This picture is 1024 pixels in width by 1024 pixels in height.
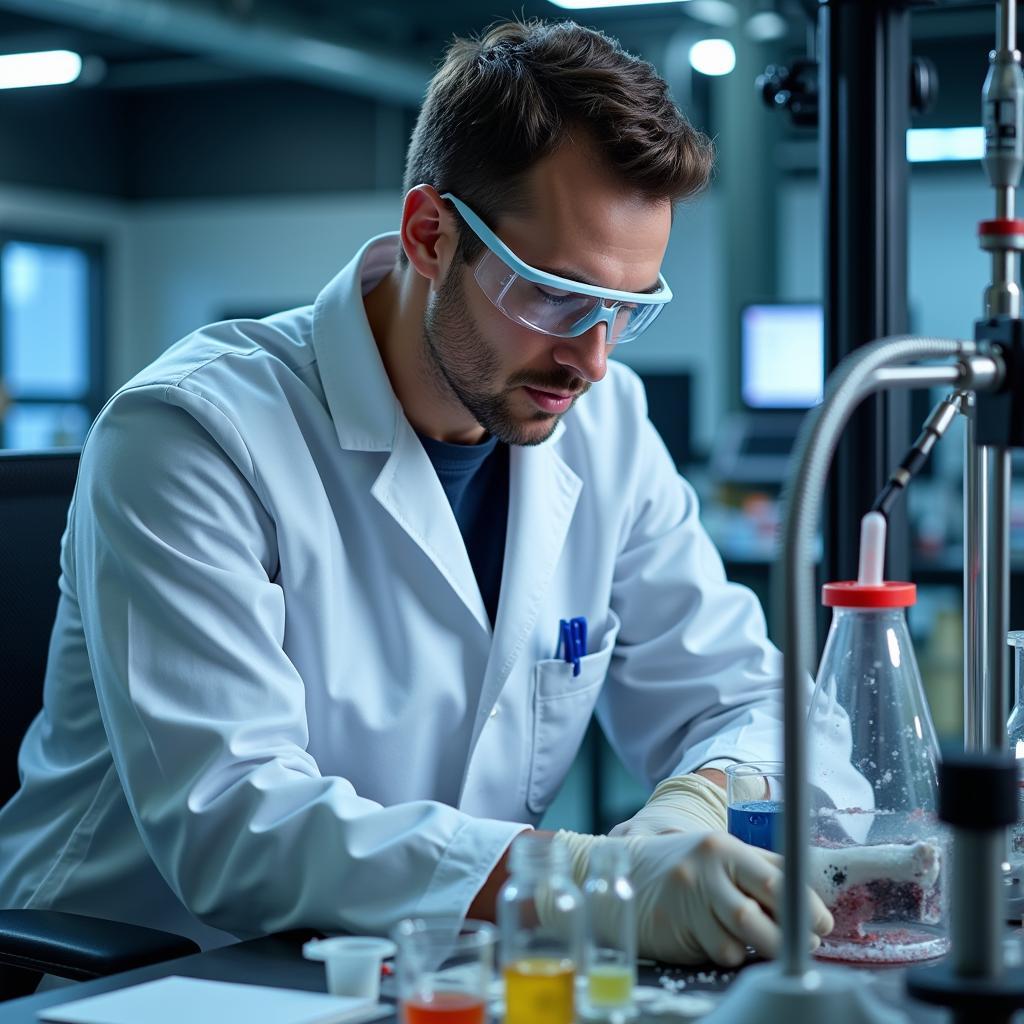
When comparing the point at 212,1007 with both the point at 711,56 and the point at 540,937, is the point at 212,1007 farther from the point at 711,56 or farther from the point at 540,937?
the point at 711,56

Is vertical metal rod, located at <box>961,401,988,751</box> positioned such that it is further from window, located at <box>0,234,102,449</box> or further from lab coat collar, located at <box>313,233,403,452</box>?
window, located at <box>0,234,102,449</box>

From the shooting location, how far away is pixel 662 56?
778 cm

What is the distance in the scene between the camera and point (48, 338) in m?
8.69

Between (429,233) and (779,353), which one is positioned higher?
(779,353)

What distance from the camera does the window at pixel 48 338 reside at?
8289 millimetres

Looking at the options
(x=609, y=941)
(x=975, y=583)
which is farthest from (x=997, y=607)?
(x=609, y=941)

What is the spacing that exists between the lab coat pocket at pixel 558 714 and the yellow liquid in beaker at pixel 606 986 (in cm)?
77

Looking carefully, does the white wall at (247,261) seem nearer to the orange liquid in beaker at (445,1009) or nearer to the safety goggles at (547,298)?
the safety goggles at (547,298)

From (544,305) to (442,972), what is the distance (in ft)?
2.38

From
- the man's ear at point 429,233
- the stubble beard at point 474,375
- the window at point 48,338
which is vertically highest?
the window at point 48,338

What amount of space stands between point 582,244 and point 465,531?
397 millimetres

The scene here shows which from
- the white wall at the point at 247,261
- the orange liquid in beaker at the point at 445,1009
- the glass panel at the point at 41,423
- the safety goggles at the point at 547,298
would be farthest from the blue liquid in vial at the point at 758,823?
the glass panel at the point at 41,423

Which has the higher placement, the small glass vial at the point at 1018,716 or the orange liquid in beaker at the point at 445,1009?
the small glass vial at the point at 1018,716

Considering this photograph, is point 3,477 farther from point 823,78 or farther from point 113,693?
point 823,78
